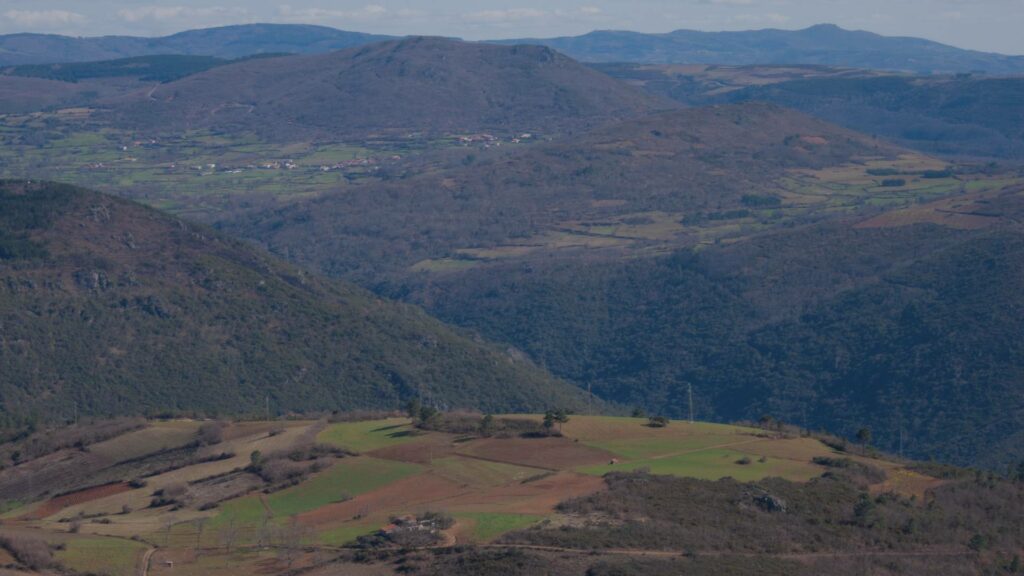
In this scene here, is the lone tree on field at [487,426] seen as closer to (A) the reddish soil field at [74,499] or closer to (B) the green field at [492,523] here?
(B) the green field at [492,523]

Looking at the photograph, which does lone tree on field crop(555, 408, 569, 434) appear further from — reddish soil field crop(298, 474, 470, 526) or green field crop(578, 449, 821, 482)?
reddish soil field crop(298, 474, 470, 526)

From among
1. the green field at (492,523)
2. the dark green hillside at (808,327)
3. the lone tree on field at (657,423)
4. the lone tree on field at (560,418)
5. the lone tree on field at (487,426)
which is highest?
the green field at (492,523)

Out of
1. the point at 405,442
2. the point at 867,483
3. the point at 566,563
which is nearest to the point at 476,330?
the point at 405,442

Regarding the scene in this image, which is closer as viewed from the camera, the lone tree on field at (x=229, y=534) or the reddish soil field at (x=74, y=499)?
the lone tree on field at (x=229, y=534)

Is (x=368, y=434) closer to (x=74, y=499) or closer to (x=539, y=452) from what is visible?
(x=539, y=452)

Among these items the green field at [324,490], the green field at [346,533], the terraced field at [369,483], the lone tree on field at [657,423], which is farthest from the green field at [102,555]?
the lone tree on field at [657,423]
